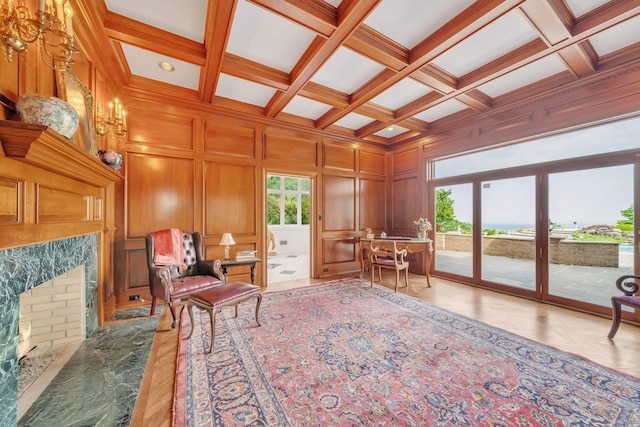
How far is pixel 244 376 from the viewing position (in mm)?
1803

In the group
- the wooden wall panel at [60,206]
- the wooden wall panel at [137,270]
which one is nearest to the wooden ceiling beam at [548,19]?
the wooden wall panel at [60,206]

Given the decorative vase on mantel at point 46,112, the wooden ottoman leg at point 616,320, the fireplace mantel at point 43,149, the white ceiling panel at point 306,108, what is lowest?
the wooden ottoman leg at point 616,320

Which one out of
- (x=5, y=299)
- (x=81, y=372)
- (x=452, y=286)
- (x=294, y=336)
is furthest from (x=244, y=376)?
(x=452, y=286)

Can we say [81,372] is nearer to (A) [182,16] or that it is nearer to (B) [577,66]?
(A) [182,16]

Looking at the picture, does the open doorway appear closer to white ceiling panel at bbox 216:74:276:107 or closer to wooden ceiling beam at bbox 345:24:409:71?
white ceiling panel at bbox 216:74:276:107

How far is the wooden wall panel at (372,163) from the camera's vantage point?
5402 mm

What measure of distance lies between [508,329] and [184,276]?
12.7 ft

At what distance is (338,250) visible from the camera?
5.06 meters

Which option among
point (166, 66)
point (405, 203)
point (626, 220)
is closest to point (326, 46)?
point (166, 66)

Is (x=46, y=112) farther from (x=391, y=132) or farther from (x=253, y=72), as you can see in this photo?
(x=391, y=132)

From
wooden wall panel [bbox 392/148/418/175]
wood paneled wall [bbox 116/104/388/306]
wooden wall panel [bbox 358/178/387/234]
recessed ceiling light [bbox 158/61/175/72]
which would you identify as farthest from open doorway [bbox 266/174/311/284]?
recessed ceiling light [bbox 158/61/175/72]

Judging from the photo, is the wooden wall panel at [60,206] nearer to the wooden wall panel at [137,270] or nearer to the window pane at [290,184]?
the wooden wall panel at [137,270]

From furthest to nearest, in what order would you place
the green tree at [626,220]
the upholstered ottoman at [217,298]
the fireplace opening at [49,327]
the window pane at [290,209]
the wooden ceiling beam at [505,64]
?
1. the window pane at [290,209]
2. the green tree at [626,220]
3. the wooden ceiling beam at [505,64]
4. the upholstered ottoman at [217,298]
5. the fireplace opening at [49,327]

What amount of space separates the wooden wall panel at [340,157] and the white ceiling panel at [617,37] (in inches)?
139
